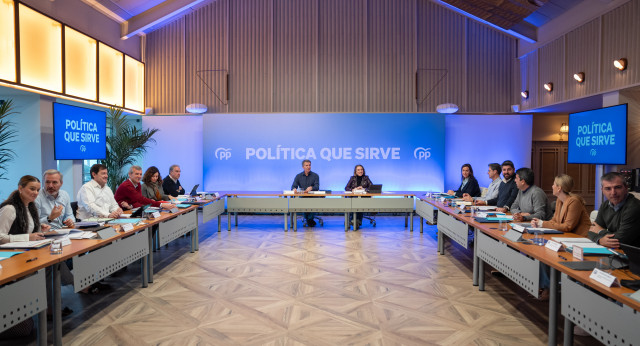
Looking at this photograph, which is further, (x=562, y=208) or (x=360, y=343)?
(x=562, y=208)

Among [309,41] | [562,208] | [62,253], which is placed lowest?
[62,253]

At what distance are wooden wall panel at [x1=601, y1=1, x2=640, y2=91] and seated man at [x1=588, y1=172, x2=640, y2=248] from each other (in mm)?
3687

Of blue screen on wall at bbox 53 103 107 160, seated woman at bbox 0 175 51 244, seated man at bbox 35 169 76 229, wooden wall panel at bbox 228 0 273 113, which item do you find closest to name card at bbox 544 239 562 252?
seated woman at bbox 0 175 51 244

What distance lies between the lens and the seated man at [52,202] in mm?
3467

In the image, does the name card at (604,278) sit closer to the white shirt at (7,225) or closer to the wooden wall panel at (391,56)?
the white shirt at (7,225)

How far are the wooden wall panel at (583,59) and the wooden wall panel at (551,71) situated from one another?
17 cm

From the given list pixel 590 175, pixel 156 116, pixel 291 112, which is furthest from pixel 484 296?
pixel 590 175

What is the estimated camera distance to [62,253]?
256 cm

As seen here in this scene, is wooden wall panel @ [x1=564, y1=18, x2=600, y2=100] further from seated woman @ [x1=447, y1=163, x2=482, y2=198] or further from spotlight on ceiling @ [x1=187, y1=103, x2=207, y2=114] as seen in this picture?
spotlight on ceiling @ [x1=187, y1=103, x2=207, y2=114]

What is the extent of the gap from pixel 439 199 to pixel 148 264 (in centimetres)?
422

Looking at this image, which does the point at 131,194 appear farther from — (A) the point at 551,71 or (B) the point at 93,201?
(A) the point at 551,71

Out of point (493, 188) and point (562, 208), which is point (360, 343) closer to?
point (562, 208)

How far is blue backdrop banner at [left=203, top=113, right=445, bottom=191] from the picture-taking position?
8594 millimetres

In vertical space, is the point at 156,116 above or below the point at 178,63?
below
